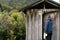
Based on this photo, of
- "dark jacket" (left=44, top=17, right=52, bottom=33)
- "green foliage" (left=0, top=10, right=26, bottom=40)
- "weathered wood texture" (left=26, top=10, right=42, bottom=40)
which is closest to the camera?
"dark jacket" (left=44, top=17, right=52, bottom=33)

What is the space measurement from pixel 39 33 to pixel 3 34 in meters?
9.44

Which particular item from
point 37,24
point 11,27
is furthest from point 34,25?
point 11,27

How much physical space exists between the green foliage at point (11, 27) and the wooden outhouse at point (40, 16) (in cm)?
801

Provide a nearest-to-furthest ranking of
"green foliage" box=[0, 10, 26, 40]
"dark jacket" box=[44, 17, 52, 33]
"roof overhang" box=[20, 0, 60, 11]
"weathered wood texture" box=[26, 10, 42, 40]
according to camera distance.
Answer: "dark jacket" box=[44, 17, 52, 33] → "roof overhang" box=[20, 0, 60, 11] → "weathered wood texture" box=[26, 10, 42, 40] → "green foliage" box=[0, 10, 26, 40]

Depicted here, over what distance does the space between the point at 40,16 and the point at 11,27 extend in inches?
387

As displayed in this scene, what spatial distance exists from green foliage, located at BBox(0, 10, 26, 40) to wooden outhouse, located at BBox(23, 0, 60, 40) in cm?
801

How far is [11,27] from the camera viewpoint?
26922 millimetres

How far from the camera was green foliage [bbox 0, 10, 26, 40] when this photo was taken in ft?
85.7

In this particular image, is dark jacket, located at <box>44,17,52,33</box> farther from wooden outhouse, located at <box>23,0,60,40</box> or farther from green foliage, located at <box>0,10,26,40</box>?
green foliage, located at <box>0,10,26,40</box>

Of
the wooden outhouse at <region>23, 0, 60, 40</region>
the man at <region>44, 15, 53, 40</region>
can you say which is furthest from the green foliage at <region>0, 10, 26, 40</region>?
the man at <region>44, 15, 53, 40</region>

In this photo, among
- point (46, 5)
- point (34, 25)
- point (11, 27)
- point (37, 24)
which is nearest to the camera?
point (46, 5)

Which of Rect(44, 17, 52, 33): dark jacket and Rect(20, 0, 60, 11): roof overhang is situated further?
Rect(20, 0, 60, 11): roof overhang

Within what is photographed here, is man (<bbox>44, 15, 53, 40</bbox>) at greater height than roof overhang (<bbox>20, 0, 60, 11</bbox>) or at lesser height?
lesser

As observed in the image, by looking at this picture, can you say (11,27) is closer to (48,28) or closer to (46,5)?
(46,5)
